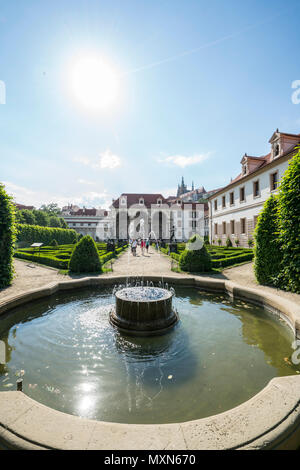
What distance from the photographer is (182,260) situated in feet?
37.8

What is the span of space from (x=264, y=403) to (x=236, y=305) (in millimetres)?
4616

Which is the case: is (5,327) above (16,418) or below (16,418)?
below

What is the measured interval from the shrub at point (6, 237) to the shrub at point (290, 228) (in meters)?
10.8

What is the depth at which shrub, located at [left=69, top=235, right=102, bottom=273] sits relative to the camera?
36.7 ft

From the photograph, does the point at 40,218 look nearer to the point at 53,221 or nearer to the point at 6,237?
the point at 53,221

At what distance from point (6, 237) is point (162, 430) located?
9459 mm

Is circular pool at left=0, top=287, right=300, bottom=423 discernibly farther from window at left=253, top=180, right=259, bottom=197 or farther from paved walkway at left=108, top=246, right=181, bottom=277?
window at left=253, top=180, right=259, bottom=197

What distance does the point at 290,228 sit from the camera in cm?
713

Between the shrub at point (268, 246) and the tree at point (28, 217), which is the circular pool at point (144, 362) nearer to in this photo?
the shrub at point (268, 246)

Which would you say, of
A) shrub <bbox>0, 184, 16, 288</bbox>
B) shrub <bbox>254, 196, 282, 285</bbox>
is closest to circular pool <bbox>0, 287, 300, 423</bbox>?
shrub <bbox>254, 196, 282, 285</bbox>
